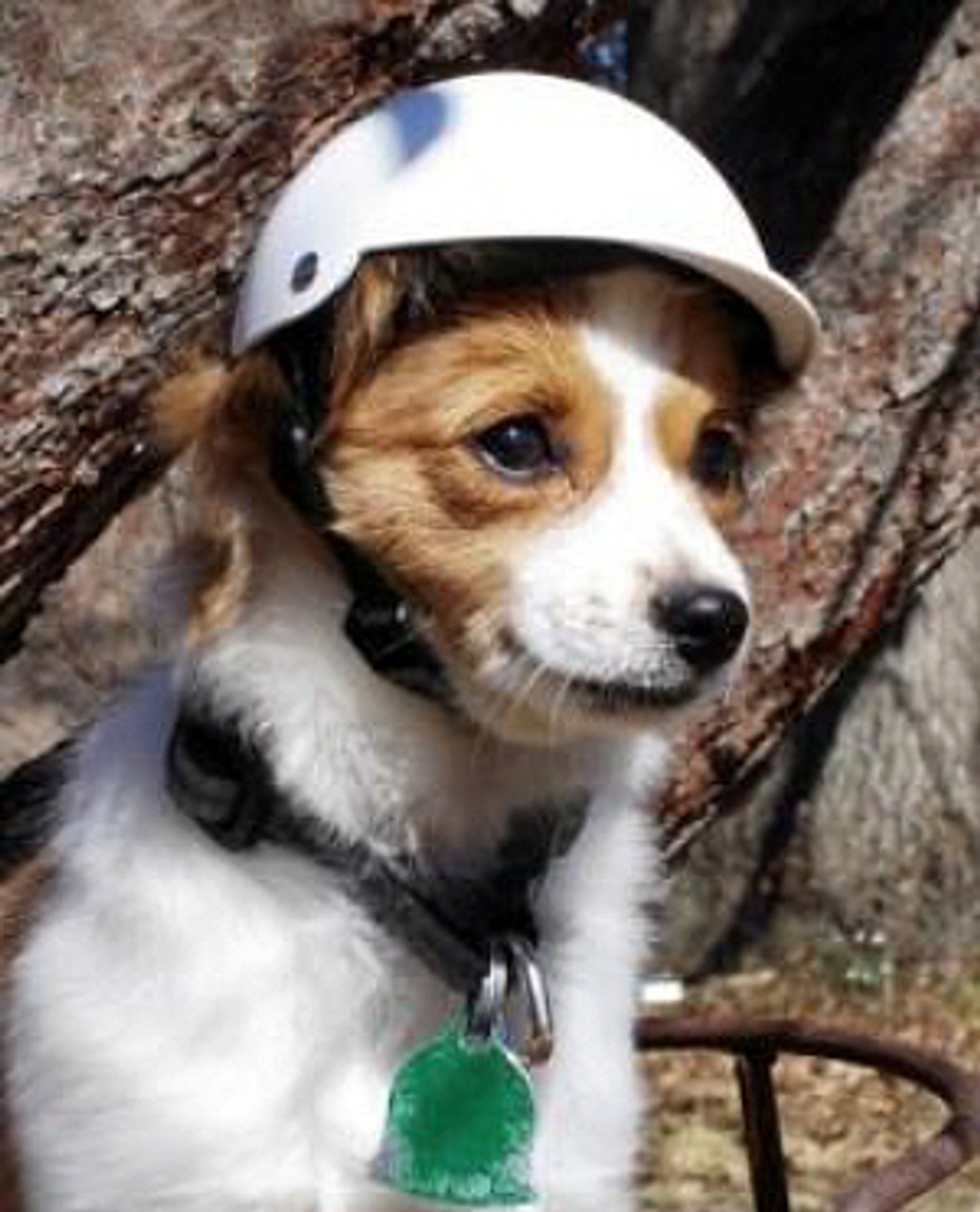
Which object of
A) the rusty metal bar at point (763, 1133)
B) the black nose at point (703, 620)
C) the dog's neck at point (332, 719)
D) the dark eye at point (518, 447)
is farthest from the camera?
the rusty metal bar at point (763, 1133)

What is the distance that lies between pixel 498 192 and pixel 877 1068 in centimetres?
117

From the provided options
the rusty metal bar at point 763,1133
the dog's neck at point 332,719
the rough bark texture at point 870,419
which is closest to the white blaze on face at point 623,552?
the dog's neck at point 332,719

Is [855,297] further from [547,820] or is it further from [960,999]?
[960,999]

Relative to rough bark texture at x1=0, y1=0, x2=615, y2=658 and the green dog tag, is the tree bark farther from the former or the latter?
the green dog tag

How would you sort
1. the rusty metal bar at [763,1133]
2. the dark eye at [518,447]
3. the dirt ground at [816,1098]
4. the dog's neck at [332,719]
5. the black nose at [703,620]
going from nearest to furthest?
the black nose at [703,620] → the dark eye at [518,447] → the dog's neck at [332,719] → the rusty metal bar at [763,1133] → the dirt ground at [816,1098]

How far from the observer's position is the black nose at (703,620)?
2395 mm

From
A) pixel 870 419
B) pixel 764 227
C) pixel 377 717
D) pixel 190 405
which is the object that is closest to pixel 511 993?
pixel 377 717

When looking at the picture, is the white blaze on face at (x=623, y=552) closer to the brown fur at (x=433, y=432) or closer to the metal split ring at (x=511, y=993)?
the brown fur at (x=433, y=432)

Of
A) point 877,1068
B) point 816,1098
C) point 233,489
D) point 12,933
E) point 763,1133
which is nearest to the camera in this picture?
point 233,489

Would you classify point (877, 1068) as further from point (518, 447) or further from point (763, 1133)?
point (518, 447)

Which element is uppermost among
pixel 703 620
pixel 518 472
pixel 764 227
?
pixel 518 472

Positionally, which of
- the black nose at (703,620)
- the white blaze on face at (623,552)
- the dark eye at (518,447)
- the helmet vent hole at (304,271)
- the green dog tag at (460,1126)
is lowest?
Result: the green dog tag at (460,1126)

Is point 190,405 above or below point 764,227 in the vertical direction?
above

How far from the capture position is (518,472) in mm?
2494
